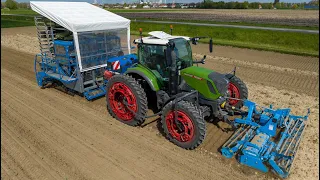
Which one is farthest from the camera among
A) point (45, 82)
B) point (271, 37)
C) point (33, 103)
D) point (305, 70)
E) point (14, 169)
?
point (271, 37)

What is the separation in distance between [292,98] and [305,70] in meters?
3.85

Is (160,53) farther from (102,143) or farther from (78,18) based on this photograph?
(78,18)

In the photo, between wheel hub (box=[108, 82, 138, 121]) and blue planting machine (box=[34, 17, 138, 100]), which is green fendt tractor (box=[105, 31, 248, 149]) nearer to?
wheel hub (box=[108, 82, 138, 121])

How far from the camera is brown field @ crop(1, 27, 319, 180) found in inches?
173

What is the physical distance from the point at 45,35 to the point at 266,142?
7.01 m

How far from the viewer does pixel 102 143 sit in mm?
5270

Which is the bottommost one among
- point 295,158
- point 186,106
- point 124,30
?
point 295,158

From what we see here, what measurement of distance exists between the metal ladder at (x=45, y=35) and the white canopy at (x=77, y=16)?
1.26 ft

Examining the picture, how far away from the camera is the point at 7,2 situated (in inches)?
3548

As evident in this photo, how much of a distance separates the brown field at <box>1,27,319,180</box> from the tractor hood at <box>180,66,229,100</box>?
1.05 metres

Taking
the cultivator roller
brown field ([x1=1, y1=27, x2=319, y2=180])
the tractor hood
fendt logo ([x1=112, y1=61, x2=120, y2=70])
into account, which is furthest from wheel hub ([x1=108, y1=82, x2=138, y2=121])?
the cultivator roller

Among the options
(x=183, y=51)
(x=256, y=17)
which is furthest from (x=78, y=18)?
(x=256, y=17)

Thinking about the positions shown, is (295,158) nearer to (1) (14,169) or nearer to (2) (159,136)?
(2) (159,136)

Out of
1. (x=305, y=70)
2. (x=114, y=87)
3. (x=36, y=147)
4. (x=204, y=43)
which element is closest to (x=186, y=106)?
(x=114, y=87)
